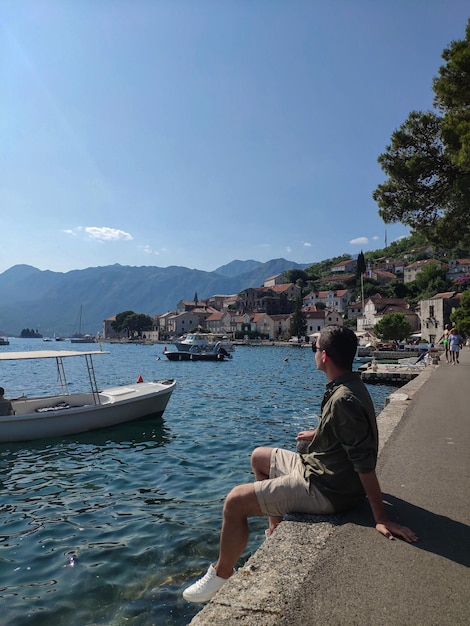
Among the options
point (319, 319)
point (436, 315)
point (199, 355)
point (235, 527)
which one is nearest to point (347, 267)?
point (319, 319)

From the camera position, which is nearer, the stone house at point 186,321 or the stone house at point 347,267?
the stone house at point 186,321

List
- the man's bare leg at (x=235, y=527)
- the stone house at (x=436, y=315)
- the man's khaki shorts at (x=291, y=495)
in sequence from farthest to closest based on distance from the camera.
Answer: the stone house at (x=436, y=315) < the man's khaki shorts at (x=291, y=495) < the man's bare leg at (x=235, y=527)

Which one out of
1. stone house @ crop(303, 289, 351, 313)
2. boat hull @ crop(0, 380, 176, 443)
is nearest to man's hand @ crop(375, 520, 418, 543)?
boat hull @ crop(0, 380, 176, 443)

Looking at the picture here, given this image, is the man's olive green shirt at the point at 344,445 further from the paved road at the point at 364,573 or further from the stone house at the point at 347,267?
the stone house at the point at 347,267

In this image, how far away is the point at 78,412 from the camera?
1464cm

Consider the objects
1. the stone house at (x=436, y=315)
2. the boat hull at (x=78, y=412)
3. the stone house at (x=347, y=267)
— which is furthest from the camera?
the stone house at (x=347, y=267)

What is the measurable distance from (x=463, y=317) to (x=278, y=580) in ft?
192

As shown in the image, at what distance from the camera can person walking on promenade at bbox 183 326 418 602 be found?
3.64 m

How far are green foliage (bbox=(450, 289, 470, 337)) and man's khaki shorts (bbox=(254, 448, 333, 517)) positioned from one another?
53.6 metres

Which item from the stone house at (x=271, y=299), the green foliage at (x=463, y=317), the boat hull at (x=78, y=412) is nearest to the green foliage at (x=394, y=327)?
the green foliage at (x=463, y=317)

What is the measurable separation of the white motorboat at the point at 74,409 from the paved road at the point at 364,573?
1128cm

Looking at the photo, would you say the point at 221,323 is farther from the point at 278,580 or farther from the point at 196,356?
the point at 278,580

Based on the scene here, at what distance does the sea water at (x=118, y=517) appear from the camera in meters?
5.24

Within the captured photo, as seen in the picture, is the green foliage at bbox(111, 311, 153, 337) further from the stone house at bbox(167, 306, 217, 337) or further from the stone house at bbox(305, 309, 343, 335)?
the stone house at bbox(305, 309, 343, 335)
